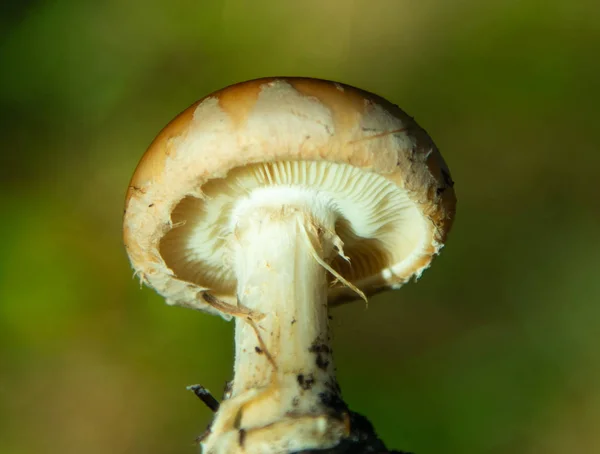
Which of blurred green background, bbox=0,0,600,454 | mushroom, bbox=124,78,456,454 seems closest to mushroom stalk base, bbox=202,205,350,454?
mushroom, bbox=124,78,456,454

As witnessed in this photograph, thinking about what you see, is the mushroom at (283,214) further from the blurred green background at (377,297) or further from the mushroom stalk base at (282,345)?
the blurred green background at (377,297)

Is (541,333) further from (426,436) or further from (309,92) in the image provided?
(309,92)

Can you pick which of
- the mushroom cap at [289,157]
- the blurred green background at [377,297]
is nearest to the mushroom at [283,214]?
the mushroom cap at [289,157]

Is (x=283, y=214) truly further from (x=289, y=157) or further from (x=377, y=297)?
(x=377, y=297)

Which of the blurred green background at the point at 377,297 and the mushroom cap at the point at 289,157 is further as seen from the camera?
the blurred green background at the point at 377,297

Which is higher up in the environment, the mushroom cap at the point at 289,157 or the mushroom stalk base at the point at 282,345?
the mushroom cap at the point at 289,157

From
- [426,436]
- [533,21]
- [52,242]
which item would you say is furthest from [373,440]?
[533,21]
